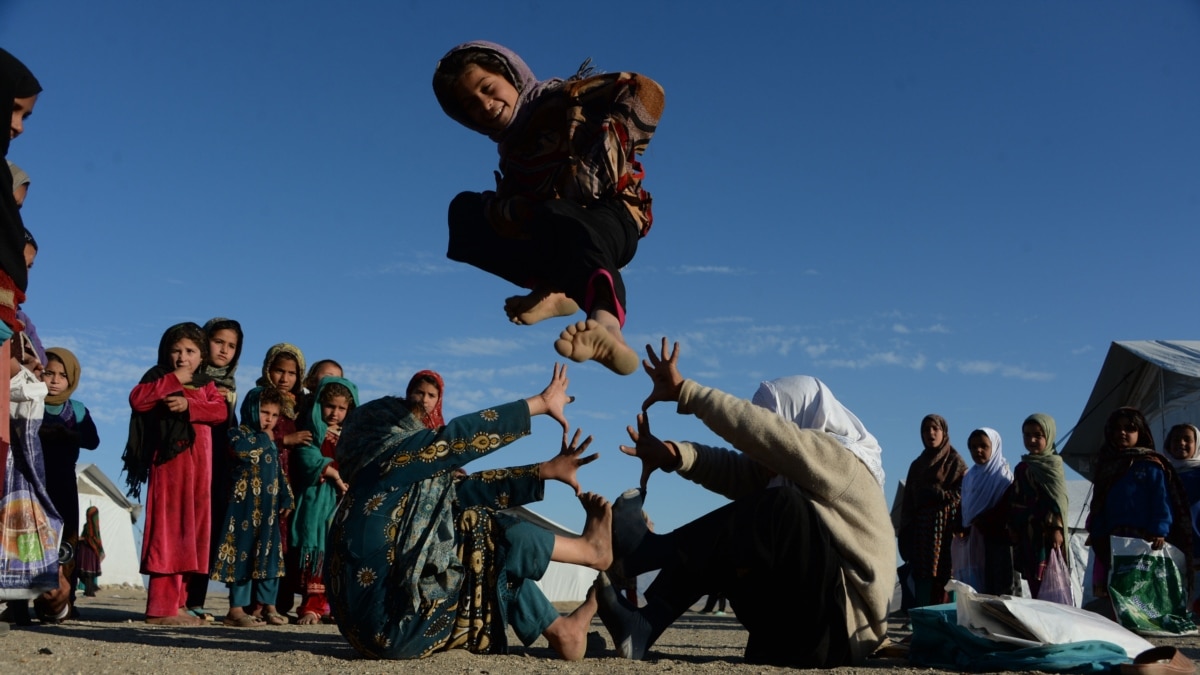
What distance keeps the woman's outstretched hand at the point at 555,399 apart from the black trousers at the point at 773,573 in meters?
0.58

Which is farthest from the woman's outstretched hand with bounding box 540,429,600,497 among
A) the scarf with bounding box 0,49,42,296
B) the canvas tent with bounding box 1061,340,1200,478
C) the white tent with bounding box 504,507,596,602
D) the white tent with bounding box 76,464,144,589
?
the white tent with bounding box 76,464,144,589

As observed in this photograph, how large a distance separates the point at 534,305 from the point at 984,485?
5.03 m

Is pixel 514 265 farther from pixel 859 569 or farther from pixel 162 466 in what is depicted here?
pixel 162 466

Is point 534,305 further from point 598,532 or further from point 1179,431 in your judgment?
point 1179,431

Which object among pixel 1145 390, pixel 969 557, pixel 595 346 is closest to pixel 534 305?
pixel 595 346

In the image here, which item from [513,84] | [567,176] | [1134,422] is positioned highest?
[513,84]

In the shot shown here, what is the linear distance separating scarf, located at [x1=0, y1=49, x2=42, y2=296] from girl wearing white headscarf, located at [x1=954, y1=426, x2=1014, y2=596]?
20.8 feet

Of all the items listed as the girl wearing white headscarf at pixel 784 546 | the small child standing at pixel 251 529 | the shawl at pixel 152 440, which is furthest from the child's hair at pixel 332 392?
the girl wearing white headscarf at pixel 784 546

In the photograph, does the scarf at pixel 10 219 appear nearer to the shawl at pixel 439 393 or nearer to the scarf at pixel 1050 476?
the shawl at pixel 439 393

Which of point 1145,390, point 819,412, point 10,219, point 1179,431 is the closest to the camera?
point 10,219

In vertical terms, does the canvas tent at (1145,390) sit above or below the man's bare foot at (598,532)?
above

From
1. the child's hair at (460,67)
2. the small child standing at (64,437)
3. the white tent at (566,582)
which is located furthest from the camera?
the white tent at (566,582)

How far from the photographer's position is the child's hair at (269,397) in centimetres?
599

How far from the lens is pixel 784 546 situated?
3.49m
